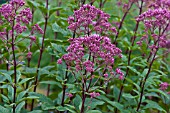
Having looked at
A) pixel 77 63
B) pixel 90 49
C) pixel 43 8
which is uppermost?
pixel 43 8

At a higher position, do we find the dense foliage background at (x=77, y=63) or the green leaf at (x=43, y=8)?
the green leaf at (x=43, y=8)

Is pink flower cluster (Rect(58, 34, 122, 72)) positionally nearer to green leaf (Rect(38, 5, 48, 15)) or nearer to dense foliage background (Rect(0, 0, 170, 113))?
dense foliage background (Rect(0, 0, 170, 113))

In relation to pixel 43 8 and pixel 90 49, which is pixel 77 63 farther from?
pixel 43 8

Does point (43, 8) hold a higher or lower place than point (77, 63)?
higher

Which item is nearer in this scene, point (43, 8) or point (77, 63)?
point (77, 63)

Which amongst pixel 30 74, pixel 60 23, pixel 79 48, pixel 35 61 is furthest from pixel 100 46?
pixel 35 61

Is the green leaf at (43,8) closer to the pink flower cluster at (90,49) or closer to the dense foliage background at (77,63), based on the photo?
the dense foliage background at (77,63)

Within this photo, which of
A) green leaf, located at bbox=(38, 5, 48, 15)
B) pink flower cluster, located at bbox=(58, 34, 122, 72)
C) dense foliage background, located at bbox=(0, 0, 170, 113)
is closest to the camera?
pink flower cluster, located at bbox=(58, 34, 122, 72)

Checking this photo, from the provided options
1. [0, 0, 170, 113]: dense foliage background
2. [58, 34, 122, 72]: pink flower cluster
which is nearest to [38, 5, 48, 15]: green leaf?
[0, 0, 170, 113]: dense foliage background

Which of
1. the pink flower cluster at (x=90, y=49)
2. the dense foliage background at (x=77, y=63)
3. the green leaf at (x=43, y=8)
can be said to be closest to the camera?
the pink flower cluster at (x=90, y=49)

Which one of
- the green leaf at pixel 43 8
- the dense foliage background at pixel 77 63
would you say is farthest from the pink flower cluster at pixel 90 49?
the green leaf at pixel 43 8

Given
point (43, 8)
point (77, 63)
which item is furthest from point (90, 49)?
point (43, 8)

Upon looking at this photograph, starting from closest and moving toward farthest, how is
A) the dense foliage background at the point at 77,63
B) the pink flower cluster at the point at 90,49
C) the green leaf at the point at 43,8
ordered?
1. the pink flower cluster at the point at 90,49
2. the dense foliage background at the point at 77,63
3. the green leaf at the point at 43,8

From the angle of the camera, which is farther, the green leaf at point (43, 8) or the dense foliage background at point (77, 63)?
the green leaf at point (43, 8)
